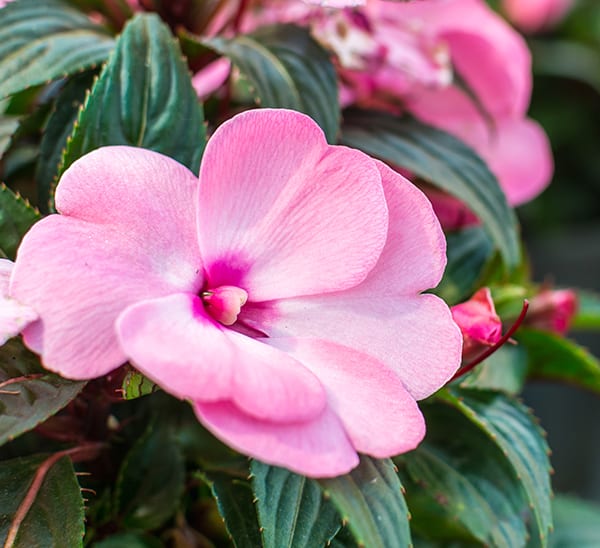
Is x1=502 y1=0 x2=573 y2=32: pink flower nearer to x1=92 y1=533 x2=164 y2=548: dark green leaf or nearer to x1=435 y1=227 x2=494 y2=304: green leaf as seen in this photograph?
x1=435 y1=227 x2=494 y2=304: green leaf

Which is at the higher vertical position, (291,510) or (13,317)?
(13,317)

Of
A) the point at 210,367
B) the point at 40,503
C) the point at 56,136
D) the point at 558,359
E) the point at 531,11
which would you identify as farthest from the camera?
the point at 531,11

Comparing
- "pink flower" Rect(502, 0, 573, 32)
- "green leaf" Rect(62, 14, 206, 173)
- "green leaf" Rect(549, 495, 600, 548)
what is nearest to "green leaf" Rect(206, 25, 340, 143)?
"green leaf" Rect(62, 14, 206, 173)

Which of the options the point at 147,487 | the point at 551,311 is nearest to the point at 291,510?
the point at 147,487

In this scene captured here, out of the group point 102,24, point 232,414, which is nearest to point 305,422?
point 232,414

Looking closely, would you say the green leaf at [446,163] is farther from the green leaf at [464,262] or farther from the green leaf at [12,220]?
the green leaf at [12,220]

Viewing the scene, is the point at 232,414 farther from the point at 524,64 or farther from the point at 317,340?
the point at 524,64

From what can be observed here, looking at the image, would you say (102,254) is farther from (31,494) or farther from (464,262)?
(464,262)

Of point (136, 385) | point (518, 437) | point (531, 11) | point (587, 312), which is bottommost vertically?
point (531, 11)
